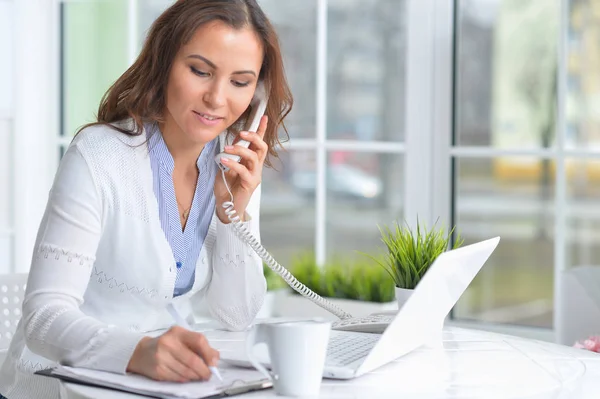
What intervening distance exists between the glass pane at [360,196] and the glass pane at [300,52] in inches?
45.0

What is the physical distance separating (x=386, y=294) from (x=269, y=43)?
1.61 meters

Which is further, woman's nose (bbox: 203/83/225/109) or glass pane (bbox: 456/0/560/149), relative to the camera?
glass pane (bbox: 456/0/560/149)

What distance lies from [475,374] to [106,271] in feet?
2.37

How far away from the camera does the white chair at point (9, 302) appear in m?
2.13

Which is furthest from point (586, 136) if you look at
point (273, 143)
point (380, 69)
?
point (273, 143)

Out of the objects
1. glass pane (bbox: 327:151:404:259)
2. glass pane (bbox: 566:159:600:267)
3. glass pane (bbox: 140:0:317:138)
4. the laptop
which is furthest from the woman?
glass pane (bbox: 566:159:600:267)

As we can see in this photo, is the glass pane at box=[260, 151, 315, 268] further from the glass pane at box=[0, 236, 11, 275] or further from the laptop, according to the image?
the laptop

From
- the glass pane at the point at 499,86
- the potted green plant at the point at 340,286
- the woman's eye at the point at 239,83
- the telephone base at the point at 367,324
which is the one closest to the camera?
the telephone base at the point at 367,324

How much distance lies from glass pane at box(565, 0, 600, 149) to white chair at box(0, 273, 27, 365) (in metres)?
14.0

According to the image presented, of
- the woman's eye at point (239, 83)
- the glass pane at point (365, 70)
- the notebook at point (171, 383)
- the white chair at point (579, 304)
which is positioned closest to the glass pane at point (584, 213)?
the glass pane at point (365, 70)

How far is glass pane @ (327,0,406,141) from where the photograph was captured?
56.7 ft

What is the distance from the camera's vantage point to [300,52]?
17.2 m

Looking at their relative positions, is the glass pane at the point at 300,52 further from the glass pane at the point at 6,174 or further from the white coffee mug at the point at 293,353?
the white coffee mug at the point at 293,353

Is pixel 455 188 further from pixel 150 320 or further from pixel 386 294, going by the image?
pixel 150 320
